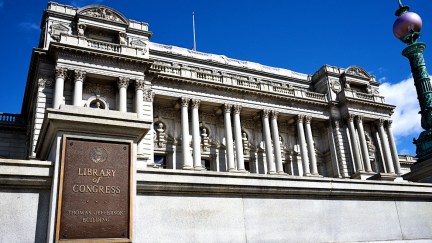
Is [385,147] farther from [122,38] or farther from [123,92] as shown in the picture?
[122,38]

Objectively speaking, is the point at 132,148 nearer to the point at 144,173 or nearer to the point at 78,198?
→ the point at 144,173

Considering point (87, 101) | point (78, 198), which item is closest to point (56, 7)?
point (87, 101)

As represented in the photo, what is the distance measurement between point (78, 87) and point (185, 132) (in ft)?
34.9

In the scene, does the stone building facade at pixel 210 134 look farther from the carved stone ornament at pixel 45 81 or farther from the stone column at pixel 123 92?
the carved stone ornament at pixel 45 81

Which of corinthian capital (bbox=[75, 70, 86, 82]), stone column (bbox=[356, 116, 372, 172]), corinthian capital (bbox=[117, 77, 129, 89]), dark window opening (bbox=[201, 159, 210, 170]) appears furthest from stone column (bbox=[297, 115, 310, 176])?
corinthian capital (bbox=[75, 70, 86, 82])

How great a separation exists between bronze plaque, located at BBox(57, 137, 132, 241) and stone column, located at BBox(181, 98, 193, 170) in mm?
25921

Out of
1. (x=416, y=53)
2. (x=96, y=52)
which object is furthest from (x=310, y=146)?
(x=96, y=52)

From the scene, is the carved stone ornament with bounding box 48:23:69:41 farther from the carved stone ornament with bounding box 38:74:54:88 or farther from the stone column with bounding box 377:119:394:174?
the stone column with bounding box 377:119:394:174

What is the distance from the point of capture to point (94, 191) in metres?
7.61

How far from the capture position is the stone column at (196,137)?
35434 millimetres

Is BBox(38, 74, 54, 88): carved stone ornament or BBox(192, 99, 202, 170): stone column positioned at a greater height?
BBox(38, 74, 54, 88): carved stone ornament

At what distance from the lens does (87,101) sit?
32125 mm

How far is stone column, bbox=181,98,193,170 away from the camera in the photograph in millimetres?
34781

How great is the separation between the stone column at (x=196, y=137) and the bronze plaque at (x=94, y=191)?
1049 inches
